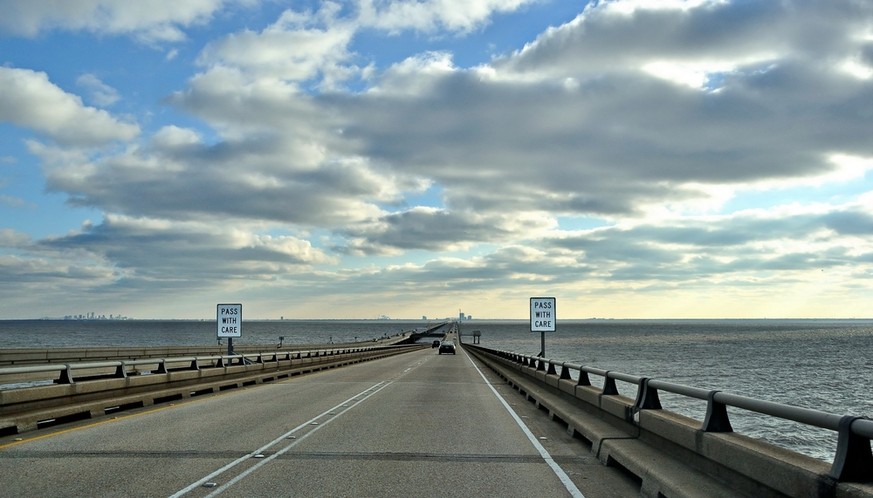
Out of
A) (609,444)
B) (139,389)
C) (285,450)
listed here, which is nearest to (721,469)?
(609,444)

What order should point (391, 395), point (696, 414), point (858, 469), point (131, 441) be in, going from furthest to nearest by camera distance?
point (696, 414), point (391, 395), point (131, 441), point (858, 469)

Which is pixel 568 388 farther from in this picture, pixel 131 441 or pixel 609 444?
pixel 131 441

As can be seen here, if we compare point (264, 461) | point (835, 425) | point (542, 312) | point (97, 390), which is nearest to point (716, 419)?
point (835, 425)

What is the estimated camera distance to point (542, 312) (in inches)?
1312

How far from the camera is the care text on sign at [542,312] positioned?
3303 cm

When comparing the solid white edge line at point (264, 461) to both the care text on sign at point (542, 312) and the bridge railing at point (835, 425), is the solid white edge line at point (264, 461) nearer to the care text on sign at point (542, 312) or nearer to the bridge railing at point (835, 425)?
the bridge railing at point (835, 425)

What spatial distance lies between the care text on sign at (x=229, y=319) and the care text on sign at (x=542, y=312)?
13.3 metres

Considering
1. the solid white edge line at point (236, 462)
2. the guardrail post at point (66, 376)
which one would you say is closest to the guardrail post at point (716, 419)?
the solid white edge line at point (236, 462)

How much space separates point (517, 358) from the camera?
34.7m

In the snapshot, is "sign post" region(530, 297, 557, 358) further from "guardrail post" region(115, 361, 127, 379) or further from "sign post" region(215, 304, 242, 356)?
"guardrail post" region(115, 361, 127, 379)

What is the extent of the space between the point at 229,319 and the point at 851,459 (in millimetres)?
30571

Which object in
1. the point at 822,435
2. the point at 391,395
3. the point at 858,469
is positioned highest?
the point at 858,469

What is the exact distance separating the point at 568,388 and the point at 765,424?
53.4 ft

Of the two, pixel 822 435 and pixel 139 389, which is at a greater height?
pixel 139 389
